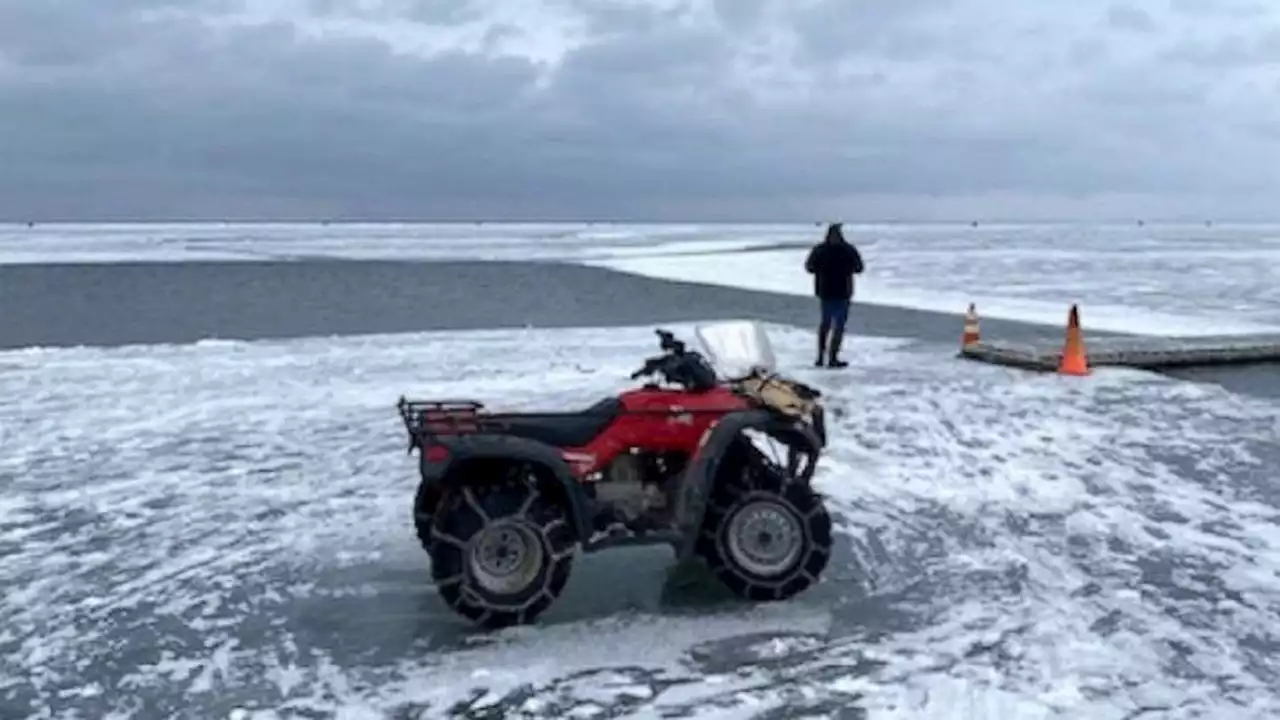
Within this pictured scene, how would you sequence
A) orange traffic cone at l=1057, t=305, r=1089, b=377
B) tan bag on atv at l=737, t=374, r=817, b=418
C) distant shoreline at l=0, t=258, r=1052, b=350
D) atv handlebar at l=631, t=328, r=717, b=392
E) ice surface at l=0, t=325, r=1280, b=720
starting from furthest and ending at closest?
distant shoreline at l=0, t=258, r=1052, b=350
orange traffic cone at l=1057, t=305, r=1089, b=377
atv handlebar at l=631, t=328, r=717, b=392
tan bag on atv at l=737, t=374, r=817, b=418
ice surface at l=0, t=325, r=1280, b=720

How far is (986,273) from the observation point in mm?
42250

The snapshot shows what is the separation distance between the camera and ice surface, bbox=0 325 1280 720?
461 centimetres

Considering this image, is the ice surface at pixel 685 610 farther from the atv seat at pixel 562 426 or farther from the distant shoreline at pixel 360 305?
the distant shoreline at pixel 360 305

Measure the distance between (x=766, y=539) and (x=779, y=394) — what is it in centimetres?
63

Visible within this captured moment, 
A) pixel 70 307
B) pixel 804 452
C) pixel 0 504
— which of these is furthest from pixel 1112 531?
pixel 70 307

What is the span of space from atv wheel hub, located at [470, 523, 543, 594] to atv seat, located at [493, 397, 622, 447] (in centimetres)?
46

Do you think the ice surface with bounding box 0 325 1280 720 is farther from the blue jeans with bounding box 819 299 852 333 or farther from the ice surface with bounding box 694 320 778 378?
the blue jeans with bounding box 819 299 852 333

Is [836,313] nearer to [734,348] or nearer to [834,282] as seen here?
[834,282]

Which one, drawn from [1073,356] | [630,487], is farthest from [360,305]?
[630,487]

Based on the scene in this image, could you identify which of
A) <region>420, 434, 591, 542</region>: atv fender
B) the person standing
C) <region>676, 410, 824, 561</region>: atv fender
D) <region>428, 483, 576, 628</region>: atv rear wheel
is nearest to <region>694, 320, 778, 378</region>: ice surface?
<region>676, 410, 824, 561</region>: atv fender

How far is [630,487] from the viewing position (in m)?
5.60

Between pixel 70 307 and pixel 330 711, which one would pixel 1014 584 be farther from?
pixel 70 307

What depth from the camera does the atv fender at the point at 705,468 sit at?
5.37 m

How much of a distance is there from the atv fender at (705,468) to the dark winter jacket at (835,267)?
8.59 m
